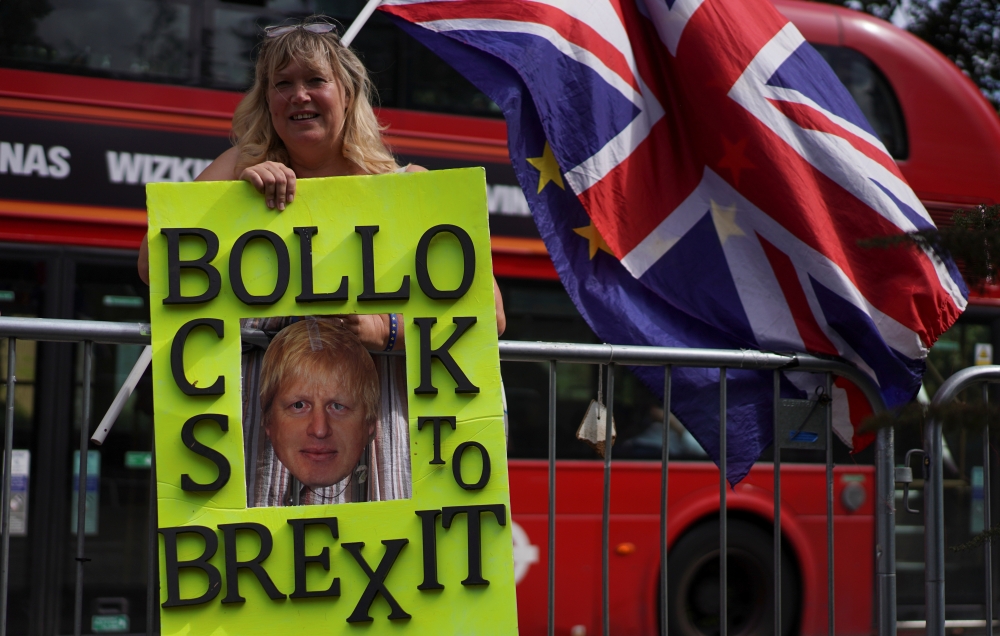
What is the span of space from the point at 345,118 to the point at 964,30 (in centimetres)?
1151

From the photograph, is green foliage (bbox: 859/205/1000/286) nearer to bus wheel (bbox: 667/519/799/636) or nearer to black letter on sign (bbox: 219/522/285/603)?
black letter on sign (bbox: 219/522/285/603)

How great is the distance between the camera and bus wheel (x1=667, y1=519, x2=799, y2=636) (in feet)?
20.4

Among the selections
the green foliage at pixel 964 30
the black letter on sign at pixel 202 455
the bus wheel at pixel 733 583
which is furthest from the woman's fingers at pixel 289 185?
the green foliage at pixel 964 30

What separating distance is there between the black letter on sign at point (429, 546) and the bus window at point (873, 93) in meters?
5.31

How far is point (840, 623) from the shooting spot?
6.31 metres

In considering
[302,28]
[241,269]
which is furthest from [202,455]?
[302,28]

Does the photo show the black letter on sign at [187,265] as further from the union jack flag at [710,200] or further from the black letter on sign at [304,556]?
the union jack flag at [710,200]

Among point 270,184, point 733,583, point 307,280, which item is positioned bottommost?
point 733,583

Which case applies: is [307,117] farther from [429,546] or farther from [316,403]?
[429,546]

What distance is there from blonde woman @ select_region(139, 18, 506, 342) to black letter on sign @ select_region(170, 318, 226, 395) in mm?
204

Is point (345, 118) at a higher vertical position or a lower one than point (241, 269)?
higher

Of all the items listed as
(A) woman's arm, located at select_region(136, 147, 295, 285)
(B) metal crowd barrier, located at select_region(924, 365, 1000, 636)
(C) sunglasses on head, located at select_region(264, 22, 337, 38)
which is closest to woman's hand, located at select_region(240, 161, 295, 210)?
(A) woman's arm, located at select_region(136, 147, 295, 285)

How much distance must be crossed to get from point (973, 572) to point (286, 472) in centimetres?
Answer: 587

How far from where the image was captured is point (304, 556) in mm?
2150
